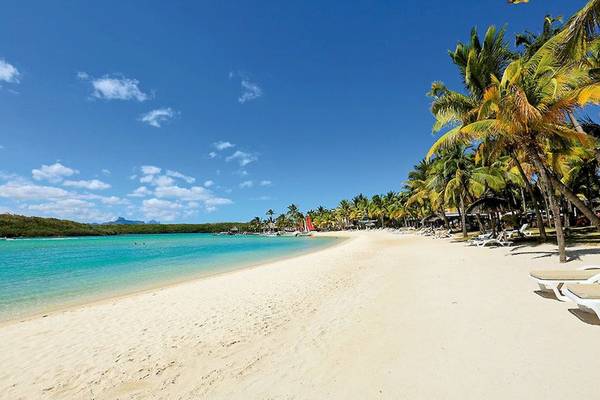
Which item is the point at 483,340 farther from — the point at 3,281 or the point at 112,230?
the point at 112,230

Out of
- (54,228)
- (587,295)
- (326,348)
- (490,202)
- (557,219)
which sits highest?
(54,228)

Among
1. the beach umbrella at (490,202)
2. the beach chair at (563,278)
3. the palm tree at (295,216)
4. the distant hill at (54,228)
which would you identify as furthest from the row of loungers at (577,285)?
the distant hill at (54,228)

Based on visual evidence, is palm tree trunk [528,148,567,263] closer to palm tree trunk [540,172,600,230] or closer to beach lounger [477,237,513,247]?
palm tree trunk [540,172,600,230]

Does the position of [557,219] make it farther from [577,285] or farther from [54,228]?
[54,228]

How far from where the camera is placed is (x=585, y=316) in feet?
14.7

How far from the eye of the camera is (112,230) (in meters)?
147

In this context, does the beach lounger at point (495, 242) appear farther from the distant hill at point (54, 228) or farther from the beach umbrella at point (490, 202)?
the distant hill at point (54, 228)

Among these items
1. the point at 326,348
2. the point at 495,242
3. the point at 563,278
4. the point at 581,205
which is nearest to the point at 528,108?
the point at 581,205

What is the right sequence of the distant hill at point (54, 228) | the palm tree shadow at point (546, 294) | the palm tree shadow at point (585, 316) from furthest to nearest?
1. the distant hill at point (54, 228)
2. the palm tree shadow at point (546, 294)
3. the palm tree shadow at point (585, 316)

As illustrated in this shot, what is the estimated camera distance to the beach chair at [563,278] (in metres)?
4.98

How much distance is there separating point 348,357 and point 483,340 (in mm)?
1910

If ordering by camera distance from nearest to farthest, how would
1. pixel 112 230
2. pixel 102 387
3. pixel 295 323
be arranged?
pixel 102 387
pixel 295 323
pixel 112 230

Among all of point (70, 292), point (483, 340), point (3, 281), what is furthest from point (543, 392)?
point (3, 281)

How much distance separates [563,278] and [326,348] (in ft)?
14.8
